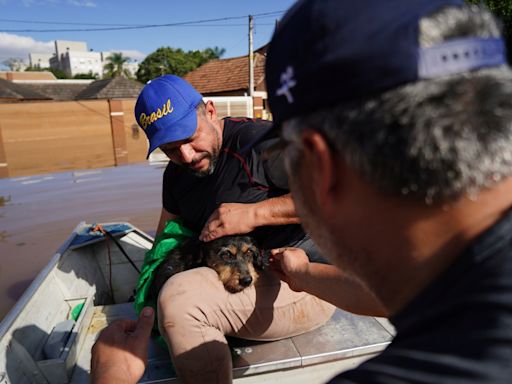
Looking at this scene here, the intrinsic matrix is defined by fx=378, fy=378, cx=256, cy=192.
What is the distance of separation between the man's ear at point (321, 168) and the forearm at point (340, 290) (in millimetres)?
968

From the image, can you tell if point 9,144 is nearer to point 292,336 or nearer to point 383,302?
point 292,336

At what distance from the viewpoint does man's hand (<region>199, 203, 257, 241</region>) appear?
2725 millimetres

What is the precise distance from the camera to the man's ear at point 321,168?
3.22 ft

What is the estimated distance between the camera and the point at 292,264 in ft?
7.50

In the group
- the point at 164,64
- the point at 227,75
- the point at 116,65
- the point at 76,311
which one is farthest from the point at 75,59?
the point at 76,311

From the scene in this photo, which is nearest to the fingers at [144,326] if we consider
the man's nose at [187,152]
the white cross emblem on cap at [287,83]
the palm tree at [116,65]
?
the white cross emblem on cap at [287,83]

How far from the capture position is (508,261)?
829 millimetres

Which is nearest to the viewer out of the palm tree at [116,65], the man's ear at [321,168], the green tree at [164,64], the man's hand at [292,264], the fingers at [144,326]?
the man's ear at [321,168]

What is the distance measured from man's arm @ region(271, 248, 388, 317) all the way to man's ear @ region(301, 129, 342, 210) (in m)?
0.90

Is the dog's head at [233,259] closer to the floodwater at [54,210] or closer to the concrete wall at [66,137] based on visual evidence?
the floodwater at [54,210]

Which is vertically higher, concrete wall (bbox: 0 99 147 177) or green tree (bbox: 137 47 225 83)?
green tree (bbox: 137 47 225 83)

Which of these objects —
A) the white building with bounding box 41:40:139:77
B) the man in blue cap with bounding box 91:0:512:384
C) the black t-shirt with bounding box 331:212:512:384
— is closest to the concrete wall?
the man in blue cap with bounding box 91:0:512:384

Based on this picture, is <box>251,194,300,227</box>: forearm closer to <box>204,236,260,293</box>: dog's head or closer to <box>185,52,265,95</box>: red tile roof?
<box>204,236,260,293</box>: dog's head

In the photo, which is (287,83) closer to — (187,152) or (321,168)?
(321,168)
